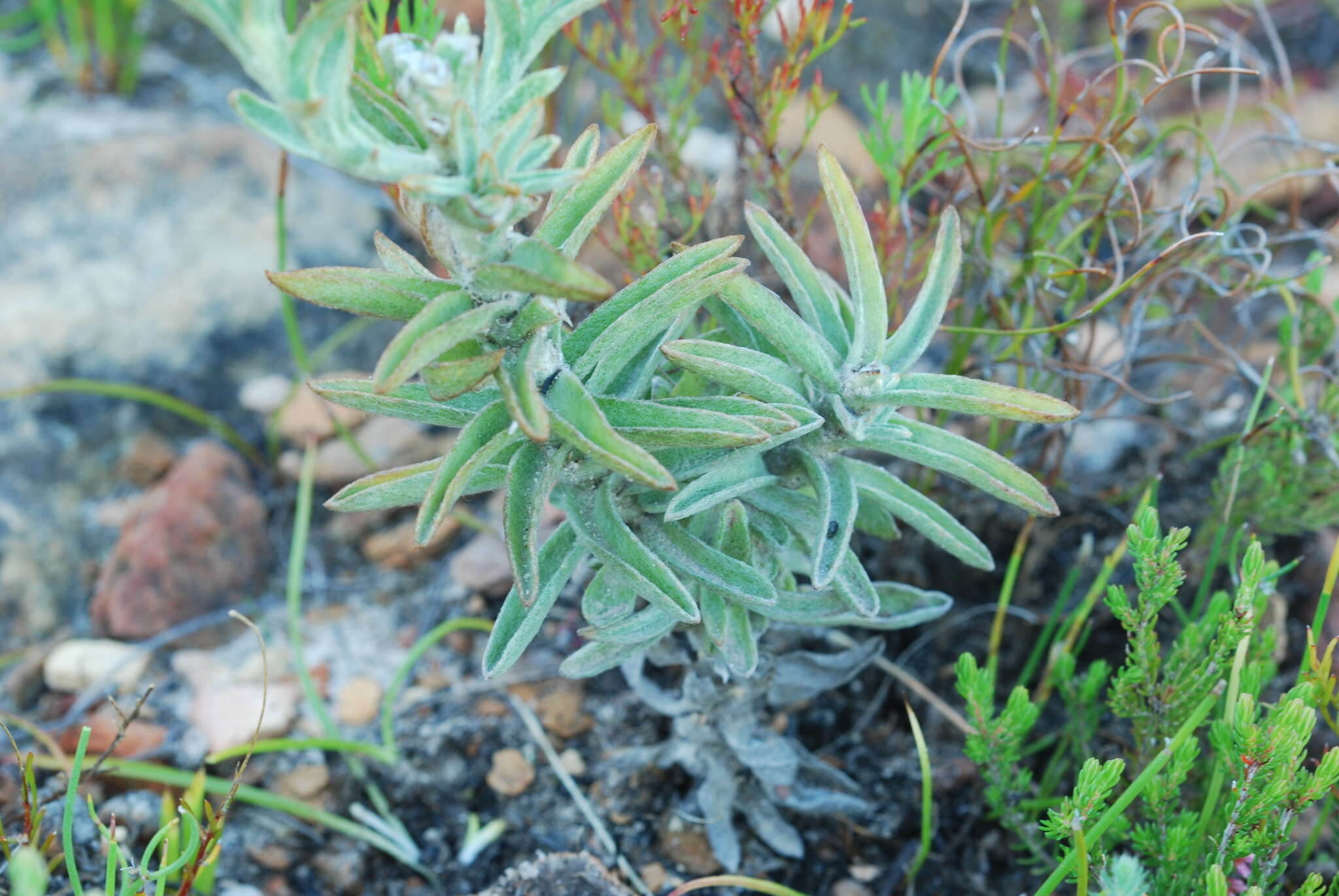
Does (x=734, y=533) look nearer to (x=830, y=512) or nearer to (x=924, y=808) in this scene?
(x=830, y=512)

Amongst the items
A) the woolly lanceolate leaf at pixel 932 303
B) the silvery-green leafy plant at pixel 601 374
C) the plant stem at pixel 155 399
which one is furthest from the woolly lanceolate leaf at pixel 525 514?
the plant stem at pixel 155 399

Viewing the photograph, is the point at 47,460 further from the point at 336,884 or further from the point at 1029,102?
the point at 1029,102

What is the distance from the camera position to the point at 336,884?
5.73ft

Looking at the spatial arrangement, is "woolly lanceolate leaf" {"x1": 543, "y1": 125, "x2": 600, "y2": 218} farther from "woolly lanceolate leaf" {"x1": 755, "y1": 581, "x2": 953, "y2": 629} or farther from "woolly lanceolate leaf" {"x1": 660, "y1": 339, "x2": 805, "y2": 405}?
"woolly lanceolate leaf" {"x1": 755, "y1": 581, "x2": 953, "y2": 629}

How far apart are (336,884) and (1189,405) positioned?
2054mm

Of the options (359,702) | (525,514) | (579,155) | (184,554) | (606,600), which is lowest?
(359,702)

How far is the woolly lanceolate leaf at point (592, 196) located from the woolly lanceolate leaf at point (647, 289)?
0.27ft

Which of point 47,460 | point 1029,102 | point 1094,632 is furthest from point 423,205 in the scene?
point 1029,102

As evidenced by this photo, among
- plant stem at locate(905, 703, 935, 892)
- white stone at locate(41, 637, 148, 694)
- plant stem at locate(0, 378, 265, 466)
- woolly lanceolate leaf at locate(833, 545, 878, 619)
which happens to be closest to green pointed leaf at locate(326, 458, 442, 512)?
woolly lanceolate leaf at locate(833, 545, 878, 619)

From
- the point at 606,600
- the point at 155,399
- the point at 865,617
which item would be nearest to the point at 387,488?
the point at 606,600

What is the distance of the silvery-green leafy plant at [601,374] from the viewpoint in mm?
955

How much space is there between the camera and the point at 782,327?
1232 mm

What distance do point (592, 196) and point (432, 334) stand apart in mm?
324

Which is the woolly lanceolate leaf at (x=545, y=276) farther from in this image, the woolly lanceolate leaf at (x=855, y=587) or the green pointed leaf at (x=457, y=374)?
the woolly lanceolate leaf at (x=855, y=587)
